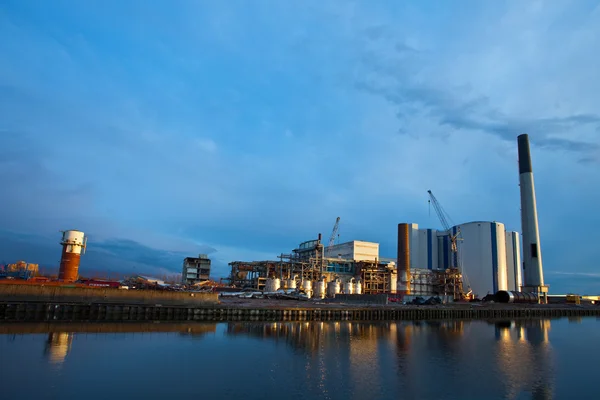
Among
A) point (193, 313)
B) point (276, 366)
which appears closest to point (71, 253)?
point (193, 313)

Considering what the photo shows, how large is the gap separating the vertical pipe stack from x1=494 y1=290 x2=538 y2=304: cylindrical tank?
2234 cm

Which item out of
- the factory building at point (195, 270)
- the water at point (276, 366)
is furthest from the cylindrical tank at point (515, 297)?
the factory building at point (195, 270)

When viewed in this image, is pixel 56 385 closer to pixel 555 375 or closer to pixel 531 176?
pixel 555 375

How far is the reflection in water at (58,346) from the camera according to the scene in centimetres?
2744

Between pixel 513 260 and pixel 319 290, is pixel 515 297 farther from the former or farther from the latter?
pixel 319 290

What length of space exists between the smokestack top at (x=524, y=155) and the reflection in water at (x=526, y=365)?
243 feet

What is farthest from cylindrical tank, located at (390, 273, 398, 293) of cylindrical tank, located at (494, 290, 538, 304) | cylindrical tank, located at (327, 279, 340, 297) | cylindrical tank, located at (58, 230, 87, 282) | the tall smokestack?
cylindrical tank, located at (58, 230, 87, 282)

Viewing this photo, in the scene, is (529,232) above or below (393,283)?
above

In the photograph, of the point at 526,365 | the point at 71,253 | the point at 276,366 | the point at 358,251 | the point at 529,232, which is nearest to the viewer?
the point at 276,366

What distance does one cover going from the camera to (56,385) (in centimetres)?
2161

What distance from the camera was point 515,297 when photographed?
10075 cm

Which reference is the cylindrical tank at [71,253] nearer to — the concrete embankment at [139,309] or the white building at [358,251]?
the concrete embankment at [139,309]

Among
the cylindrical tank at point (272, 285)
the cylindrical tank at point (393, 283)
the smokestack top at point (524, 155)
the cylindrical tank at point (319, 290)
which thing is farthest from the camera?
the smokestack top at point (524, 155)

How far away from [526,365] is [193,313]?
38.0 meters
